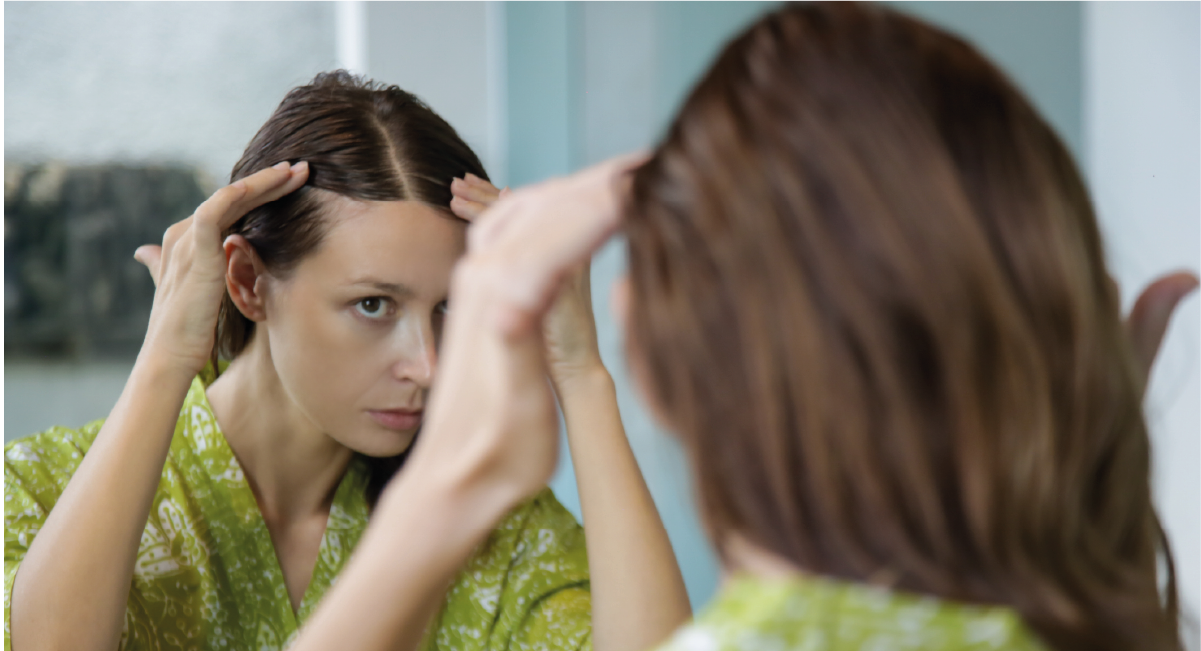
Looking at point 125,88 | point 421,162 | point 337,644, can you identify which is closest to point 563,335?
point 421,162

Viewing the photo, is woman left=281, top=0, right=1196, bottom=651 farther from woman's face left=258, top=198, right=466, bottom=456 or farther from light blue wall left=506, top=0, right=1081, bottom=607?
light blue wall left=506, top=0, right=1081, bottom=607

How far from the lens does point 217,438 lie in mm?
952

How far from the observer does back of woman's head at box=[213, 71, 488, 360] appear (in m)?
0.89

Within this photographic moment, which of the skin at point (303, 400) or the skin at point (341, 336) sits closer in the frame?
the skin at point (303, 400)

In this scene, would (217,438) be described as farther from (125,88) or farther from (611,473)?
(125,88)

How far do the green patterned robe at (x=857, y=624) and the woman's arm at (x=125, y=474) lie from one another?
1.88 ft

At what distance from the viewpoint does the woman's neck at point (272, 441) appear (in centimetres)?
97

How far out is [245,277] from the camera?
935 millimetres

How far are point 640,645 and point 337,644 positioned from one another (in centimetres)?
34

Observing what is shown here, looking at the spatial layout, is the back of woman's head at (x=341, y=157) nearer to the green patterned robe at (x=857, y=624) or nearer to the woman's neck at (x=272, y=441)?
the woman's neck at (x=272, y=441)

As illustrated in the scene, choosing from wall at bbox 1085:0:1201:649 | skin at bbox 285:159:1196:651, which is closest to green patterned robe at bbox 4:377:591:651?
skin at bbox 285:159:1196:651

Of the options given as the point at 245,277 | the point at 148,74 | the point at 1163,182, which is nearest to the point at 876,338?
the point at 245,277

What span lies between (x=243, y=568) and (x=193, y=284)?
0.99ft

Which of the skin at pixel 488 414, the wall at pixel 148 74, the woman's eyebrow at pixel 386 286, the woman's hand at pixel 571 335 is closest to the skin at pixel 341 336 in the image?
the woman's eyebrow at pixel 386 286
